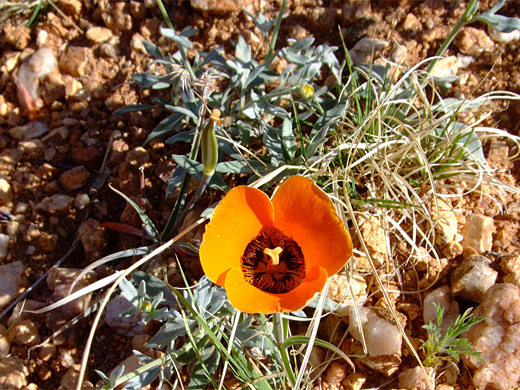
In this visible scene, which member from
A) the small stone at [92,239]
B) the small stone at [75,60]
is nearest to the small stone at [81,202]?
the small stone at [92,239]

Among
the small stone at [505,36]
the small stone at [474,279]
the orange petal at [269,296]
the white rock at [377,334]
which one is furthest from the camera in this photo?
the small stone at [505,36]

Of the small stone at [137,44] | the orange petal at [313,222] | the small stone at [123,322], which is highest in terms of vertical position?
the small stone at [137,44]

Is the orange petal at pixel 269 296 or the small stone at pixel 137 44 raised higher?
the small stone at pixel 137 44

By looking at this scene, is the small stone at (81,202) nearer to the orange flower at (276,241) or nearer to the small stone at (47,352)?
the small stone at (47,352)

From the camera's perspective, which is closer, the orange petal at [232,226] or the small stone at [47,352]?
the orange petal at [232,226]

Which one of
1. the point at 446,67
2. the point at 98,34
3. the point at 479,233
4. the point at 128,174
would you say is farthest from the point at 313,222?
the point at 98,34

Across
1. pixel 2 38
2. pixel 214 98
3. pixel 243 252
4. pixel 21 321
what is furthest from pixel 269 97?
pixel 2 38

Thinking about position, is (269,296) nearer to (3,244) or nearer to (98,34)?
(3,244)
